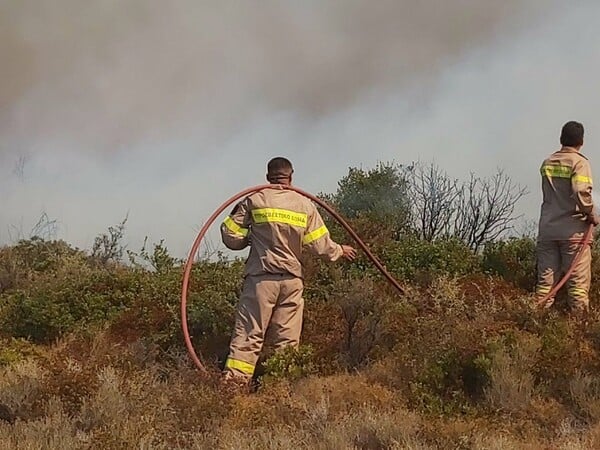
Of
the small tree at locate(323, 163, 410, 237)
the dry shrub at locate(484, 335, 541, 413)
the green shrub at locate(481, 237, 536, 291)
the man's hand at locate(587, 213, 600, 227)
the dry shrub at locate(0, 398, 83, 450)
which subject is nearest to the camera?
the dry shrub at locate(0, 398, 83, 450)

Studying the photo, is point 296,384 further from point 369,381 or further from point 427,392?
point 427,392

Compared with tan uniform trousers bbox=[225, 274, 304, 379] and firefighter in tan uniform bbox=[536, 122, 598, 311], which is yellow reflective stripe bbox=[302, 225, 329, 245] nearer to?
tan uniform trousers bbox=[225, 274, 304, 379]

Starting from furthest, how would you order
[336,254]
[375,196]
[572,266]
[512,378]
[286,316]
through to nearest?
[375,196] < [572,266] < [336,254] < [286,316] < [512,378]

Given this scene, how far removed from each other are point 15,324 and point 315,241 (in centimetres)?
413

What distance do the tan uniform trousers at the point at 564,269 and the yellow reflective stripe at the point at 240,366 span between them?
305 cm

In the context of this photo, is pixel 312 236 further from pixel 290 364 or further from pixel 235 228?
pixel 290 364

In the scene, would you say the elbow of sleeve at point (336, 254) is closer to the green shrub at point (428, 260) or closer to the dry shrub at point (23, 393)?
the green shrub at point (428, 260)

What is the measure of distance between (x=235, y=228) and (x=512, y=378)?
2.79m

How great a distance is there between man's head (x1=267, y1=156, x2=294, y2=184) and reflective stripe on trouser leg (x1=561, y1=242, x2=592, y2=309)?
121 inches

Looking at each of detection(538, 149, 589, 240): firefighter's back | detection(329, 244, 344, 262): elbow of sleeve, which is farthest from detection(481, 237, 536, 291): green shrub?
detection(329, 244, 344, 262): elbow of sleeve

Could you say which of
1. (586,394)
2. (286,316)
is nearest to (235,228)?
(286,316)

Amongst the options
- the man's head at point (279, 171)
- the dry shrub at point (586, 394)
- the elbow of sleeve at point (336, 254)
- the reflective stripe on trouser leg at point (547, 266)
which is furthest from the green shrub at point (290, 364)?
the reflective stripe on trouser leg at point (547, 266)

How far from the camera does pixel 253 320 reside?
24.6 feet

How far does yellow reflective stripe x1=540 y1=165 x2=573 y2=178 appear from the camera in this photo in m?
8.70
